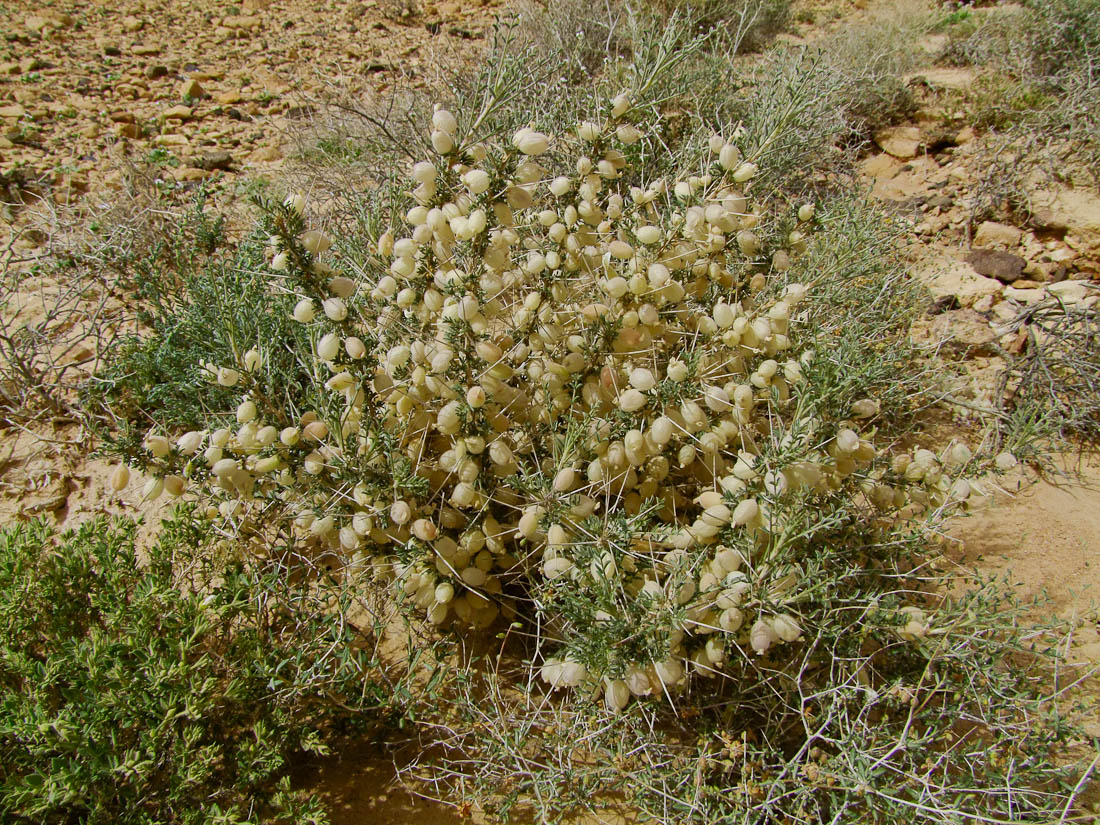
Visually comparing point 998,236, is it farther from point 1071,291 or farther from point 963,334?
point 963,334

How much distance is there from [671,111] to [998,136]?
2.37 meters

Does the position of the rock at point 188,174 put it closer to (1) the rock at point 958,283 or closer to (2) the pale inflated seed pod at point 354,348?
(2) the pale inflated seed pod at point 354,348

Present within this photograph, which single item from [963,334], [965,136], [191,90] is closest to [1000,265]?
[963,334]

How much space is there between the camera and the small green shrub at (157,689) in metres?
1.57

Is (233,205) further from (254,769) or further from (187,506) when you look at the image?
(254,769)

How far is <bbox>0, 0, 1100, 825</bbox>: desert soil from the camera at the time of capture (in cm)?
270

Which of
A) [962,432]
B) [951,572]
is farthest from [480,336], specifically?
[962,432]

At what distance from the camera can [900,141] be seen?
199 inches

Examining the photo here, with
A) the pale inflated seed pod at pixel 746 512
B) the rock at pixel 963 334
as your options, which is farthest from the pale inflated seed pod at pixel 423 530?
the rock at pixel 963 334

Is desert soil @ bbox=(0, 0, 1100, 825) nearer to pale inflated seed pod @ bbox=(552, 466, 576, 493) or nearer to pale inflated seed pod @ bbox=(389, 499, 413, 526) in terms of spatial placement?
pale inflated seed pod @ bbox=(389, 499, 413, 526)

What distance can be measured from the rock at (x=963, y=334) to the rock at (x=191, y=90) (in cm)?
574

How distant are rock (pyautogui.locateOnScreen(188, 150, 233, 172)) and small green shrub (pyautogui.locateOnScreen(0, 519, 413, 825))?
3.50 metres

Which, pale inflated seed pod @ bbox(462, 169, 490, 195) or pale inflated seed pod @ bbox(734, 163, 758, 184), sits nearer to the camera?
pale inflated seed pod @ bbox(462, 169, 490, 195)

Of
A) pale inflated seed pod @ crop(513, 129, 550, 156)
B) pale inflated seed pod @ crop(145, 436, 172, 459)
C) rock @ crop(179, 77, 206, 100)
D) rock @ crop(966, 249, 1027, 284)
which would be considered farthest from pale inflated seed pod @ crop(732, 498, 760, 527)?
rock @ crop(179, 77, 206, 100)
